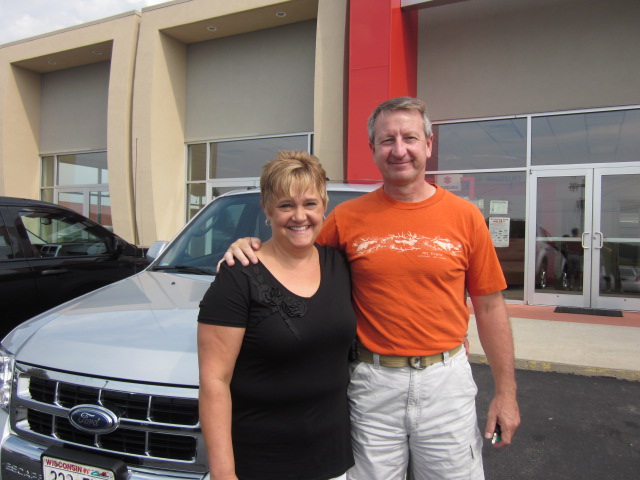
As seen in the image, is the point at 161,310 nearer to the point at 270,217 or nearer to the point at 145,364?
the point at 145,364

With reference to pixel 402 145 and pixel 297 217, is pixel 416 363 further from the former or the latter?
pixel 402 145

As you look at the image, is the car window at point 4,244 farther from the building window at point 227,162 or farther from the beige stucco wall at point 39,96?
the beige stucco wall at point 39,96

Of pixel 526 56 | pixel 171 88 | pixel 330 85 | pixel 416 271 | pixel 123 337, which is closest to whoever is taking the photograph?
pixel 416 271

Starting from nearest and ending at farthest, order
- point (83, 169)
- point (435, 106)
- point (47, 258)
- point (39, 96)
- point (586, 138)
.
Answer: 1. point (47, 258)
2. point (586, 138)
3. point (435, 106)
4. point (83, 169)
5. point (39, 96)

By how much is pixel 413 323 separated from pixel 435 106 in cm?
783

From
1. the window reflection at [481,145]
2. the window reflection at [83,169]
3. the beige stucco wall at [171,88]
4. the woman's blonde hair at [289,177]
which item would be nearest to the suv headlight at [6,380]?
the woman's blonde hair at [289,177]

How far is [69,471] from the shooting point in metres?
1.91

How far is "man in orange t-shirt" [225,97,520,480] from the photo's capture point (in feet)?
5.76

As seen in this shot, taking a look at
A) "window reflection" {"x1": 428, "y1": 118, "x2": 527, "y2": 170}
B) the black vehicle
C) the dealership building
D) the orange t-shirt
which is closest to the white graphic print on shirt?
the orange t-shirt

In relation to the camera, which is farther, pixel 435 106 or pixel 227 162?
pixel 227 162

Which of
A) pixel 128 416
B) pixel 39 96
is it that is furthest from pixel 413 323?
pixel 39 96

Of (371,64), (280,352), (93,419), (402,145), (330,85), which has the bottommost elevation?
(93,419)

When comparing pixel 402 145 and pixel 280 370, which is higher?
pixel 402 145

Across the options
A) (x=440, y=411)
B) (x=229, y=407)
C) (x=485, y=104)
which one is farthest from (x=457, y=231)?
(x=485, y=104)
